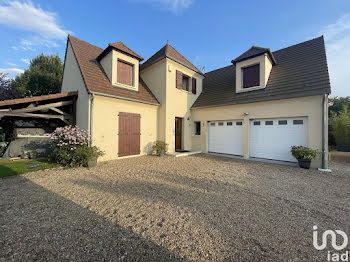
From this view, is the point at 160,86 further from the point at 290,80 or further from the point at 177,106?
the point at 290,80

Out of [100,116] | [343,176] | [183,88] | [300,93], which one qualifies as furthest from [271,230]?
[183,88]

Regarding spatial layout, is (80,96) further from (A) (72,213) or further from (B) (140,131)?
(A) (72,213)

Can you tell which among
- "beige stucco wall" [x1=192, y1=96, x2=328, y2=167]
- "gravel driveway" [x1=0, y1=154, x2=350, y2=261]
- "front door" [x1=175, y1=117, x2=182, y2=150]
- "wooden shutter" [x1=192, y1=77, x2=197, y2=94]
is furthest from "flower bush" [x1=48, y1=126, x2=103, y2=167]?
"wooden shutter" [x1=192, y1=77, x2=197, y2=94]

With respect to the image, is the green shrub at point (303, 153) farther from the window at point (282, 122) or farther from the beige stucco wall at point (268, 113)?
the window at point (282, 122)

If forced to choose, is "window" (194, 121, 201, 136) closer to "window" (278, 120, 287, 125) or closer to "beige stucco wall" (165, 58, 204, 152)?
"beige stucco wall" (165, 58, 204, 152)

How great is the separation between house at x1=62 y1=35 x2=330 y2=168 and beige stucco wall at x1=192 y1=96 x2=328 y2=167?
0.03 metres

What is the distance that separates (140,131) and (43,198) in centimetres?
548

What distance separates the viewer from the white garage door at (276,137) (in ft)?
21.8

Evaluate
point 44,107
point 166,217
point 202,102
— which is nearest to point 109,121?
point 44,107

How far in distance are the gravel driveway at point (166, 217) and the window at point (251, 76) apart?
5814 mm

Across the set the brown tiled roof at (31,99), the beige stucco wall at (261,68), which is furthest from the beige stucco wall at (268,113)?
the brown tiled roof at (31,99)

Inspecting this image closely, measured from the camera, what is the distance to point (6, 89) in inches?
418

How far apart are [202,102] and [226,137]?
296cm

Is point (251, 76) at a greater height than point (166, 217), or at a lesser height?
greater
